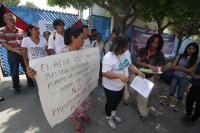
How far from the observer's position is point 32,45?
2549 millimetres

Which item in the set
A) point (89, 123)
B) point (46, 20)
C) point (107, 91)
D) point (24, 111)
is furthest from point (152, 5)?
point (24, 111)

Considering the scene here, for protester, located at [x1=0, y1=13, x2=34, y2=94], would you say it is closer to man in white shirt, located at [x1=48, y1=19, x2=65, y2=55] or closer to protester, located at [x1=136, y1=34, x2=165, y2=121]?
man in white shirt, located at [x1=48, y1=19, x2=65, y2=55]

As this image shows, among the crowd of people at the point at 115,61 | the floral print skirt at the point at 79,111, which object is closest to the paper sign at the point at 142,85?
the crowd of people at the point at 115,61

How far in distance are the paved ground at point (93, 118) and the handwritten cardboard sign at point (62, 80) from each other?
33.1 inches

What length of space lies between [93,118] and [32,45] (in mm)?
2036

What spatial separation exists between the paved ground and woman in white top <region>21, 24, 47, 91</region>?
3.32 feet

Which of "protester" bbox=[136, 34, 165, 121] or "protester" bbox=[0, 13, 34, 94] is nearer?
"protester" bbox=[136, 34, 165, 121]

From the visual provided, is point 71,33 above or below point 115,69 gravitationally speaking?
above

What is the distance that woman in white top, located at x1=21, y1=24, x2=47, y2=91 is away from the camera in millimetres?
2506

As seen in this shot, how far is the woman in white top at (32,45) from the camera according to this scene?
2506mm

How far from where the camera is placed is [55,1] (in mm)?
4270

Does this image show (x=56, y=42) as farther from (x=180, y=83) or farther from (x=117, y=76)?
(x=180, y=83)

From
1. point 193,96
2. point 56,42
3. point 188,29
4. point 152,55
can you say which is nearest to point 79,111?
point 56,42

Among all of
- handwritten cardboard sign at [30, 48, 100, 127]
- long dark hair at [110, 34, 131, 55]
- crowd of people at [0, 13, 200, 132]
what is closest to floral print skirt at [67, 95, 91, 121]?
crowd of people at [0, 13, 200, 132]
